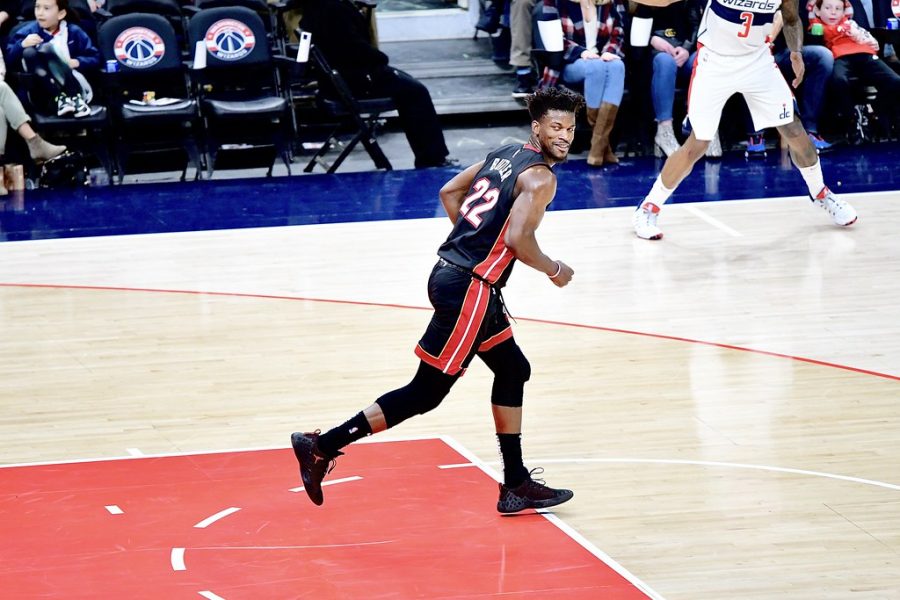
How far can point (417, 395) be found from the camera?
16.9 ft

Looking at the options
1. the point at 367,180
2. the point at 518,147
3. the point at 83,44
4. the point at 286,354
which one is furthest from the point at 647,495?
the point at 83,44

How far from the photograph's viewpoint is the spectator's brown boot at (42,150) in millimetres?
11484

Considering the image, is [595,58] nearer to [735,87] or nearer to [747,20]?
[735,87]

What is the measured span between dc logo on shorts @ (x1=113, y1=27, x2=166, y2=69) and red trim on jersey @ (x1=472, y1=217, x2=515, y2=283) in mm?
7340

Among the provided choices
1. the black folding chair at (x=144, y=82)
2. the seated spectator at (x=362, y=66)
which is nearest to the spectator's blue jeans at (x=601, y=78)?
the seated spectator at (x=362, y=66)

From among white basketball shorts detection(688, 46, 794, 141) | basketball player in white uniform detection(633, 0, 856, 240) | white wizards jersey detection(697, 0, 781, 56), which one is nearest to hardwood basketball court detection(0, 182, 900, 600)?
basketball player in white uniform detection(633, 0, 856, 240)

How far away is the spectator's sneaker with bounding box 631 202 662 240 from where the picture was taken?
9.52 metres

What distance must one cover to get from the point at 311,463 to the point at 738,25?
5.13m

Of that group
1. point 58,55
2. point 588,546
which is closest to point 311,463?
point 588,546

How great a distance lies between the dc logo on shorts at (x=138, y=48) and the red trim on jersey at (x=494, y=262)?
289 inches

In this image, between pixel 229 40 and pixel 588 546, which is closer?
pixel 588 546

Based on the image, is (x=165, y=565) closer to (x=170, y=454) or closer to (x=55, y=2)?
(x=170, y=454)

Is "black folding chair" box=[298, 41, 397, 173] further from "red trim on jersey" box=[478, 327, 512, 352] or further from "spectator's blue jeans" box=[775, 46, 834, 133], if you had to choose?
"red trim on jersey" box=[478, 327, 512, 352]

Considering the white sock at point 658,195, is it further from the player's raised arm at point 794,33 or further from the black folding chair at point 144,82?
the black folding chair at point 144,82
